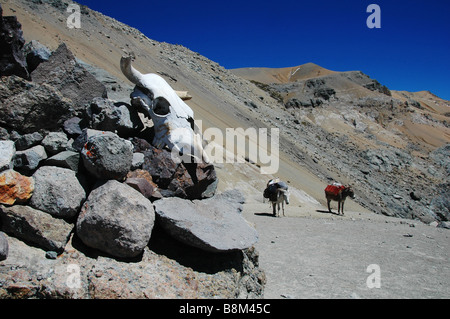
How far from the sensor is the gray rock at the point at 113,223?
3.57 m

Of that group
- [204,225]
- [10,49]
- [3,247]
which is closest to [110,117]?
[10,49]

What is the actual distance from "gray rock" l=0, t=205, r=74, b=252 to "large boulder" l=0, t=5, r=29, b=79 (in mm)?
2441

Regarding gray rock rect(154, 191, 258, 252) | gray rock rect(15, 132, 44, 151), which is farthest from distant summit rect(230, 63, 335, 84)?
gray rock rect(15, 132, 44, 151)

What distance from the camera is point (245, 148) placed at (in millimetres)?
17922

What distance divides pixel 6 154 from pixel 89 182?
0.97 meters

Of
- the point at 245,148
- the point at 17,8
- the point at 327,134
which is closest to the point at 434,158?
the point at 327,134

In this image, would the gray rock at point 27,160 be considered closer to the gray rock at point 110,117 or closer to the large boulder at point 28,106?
the large boulder at point 28,106

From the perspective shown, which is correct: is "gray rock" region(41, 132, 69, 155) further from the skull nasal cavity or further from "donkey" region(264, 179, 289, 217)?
"donkey" region(264, 179, 289, 217)

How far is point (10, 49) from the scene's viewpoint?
474 cm

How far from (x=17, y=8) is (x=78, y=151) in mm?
21307

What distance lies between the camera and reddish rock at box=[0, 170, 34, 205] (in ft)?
11.3

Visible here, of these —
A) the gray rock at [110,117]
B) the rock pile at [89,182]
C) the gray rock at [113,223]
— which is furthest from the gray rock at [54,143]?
the gray rock at [113,223]

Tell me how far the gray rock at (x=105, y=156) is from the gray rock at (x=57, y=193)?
29 centimetres
